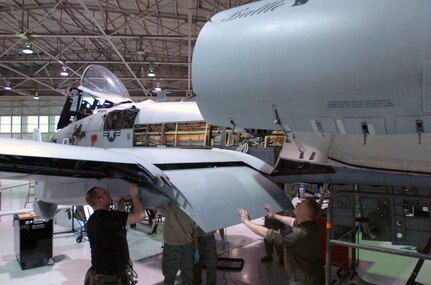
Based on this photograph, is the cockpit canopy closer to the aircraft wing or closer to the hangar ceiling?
the hangar ceiling

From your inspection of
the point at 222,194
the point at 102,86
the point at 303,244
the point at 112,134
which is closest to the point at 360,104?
the point at 303,244

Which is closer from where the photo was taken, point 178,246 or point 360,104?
point 360,104

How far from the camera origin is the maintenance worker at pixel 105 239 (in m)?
3.13

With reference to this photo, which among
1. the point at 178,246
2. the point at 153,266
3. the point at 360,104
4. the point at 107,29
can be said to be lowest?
the point at 153,266

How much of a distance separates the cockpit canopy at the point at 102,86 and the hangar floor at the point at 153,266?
127 inches

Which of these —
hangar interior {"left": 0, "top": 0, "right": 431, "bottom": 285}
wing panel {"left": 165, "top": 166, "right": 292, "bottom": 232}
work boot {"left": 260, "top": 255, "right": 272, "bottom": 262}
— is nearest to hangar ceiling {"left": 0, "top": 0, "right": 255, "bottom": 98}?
hangar interior {"left": 0, "top": 0, "right": 431, "bottom": 285}

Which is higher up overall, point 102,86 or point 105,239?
point 102,86

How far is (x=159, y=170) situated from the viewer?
3.41 meters

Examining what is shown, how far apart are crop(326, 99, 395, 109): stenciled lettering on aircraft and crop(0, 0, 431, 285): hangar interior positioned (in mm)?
1364

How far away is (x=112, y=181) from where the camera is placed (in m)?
4.11

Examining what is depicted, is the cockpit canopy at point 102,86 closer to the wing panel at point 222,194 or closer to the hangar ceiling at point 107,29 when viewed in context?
the hangar ceiling at point 107,29

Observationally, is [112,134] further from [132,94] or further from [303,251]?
[132,94]

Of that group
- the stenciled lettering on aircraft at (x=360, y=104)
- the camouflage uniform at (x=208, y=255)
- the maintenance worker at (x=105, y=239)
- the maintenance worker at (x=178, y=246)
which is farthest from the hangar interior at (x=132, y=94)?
the maintenance worker at (x=105, y=239)

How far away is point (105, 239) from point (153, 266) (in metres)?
2.68
